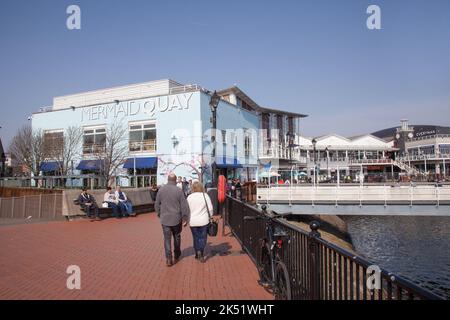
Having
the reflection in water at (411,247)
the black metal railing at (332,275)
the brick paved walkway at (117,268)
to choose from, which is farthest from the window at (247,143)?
the black metal railing at (332,275)

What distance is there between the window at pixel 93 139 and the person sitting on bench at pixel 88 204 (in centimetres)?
1683

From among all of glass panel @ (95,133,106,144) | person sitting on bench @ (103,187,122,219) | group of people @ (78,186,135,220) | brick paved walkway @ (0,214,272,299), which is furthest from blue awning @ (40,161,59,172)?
brick paved walkway @ (0,214,272,299)

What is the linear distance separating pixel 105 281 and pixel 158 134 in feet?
78.4

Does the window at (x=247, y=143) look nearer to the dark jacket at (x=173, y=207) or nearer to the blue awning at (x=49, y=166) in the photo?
the blue awning at (x=49, y=166)

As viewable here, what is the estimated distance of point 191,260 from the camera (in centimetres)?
793

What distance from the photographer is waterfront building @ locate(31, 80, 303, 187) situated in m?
28.5

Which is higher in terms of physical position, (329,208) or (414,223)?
(329,208)

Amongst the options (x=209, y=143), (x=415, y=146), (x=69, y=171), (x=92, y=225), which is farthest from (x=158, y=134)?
(x=415, y=146)

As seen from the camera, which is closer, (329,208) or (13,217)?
(13,217)

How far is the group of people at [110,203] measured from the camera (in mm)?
→ 15016

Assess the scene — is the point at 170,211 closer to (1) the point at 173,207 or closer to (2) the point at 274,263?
(1) the point at 173,207

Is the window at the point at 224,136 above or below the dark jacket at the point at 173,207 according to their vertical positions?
above

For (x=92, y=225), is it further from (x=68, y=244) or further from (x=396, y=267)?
(x=396, y=267)

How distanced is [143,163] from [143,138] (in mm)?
2162
